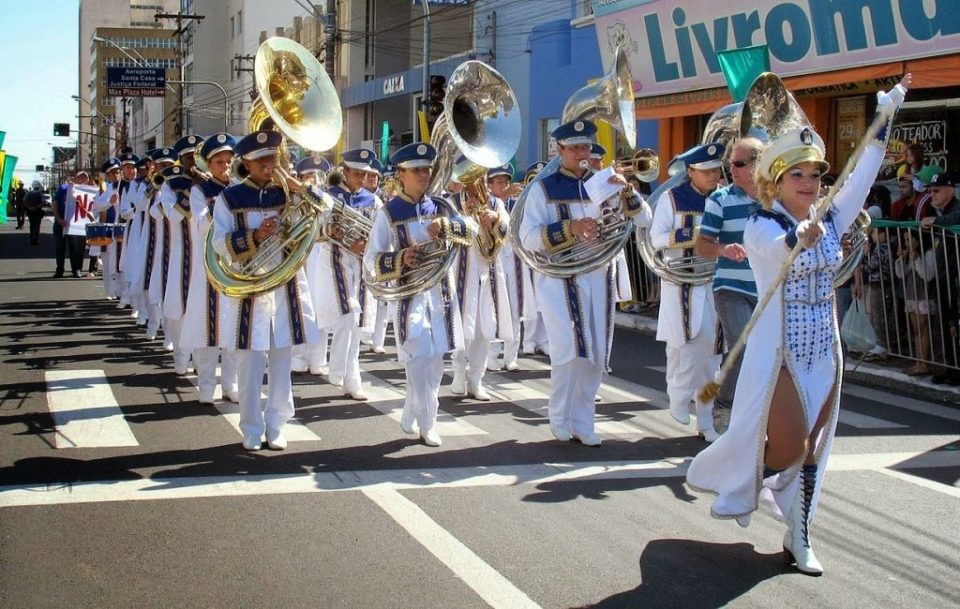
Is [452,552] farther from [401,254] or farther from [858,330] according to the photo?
[858,330]

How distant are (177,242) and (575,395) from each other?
4108mm

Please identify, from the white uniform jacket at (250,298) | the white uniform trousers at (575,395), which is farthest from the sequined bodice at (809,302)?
the white uniform jacket at (250,298)

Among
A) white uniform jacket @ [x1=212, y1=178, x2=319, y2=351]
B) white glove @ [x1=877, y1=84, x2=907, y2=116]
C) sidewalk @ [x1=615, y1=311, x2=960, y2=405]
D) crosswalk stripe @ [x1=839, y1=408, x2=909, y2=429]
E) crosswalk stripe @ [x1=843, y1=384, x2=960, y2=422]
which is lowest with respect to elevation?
crosswalk stripe @ [x1=839, y1=408, x2=909, y2=429]

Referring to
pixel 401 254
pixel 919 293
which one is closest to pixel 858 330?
pixel 919 293

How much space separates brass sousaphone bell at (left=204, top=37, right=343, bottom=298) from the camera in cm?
745

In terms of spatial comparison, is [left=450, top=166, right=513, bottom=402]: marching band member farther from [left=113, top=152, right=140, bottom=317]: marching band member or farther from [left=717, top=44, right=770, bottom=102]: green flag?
[left=113, top=152, right=140, bottom=317]: marching band member

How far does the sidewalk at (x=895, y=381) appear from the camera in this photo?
1009 cm

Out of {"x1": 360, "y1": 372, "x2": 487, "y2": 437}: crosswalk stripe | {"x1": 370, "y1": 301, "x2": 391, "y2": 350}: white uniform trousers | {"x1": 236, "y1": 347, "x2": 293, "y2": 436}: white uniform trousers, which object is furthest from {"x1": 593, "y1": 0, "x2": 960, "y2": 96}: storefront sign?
{"x1": 236, "y1": 347, "x2": 293, "y2": 436}: white uniform trousers

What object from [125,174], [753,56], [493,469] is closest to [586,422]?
[493,469]

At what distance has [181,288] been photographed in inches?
397

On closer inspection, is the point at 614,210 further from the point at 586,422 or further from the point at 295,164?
the point at 295,164

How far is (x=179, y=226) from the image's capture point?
1016 cm

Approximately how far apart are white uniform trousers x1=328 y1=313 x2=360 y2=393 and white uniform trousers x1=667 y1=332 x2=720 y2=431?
271 cm

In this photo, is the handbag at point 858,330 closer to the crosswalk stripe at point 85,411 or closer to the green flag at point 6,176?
the crosswalk stripe at point 85,411
